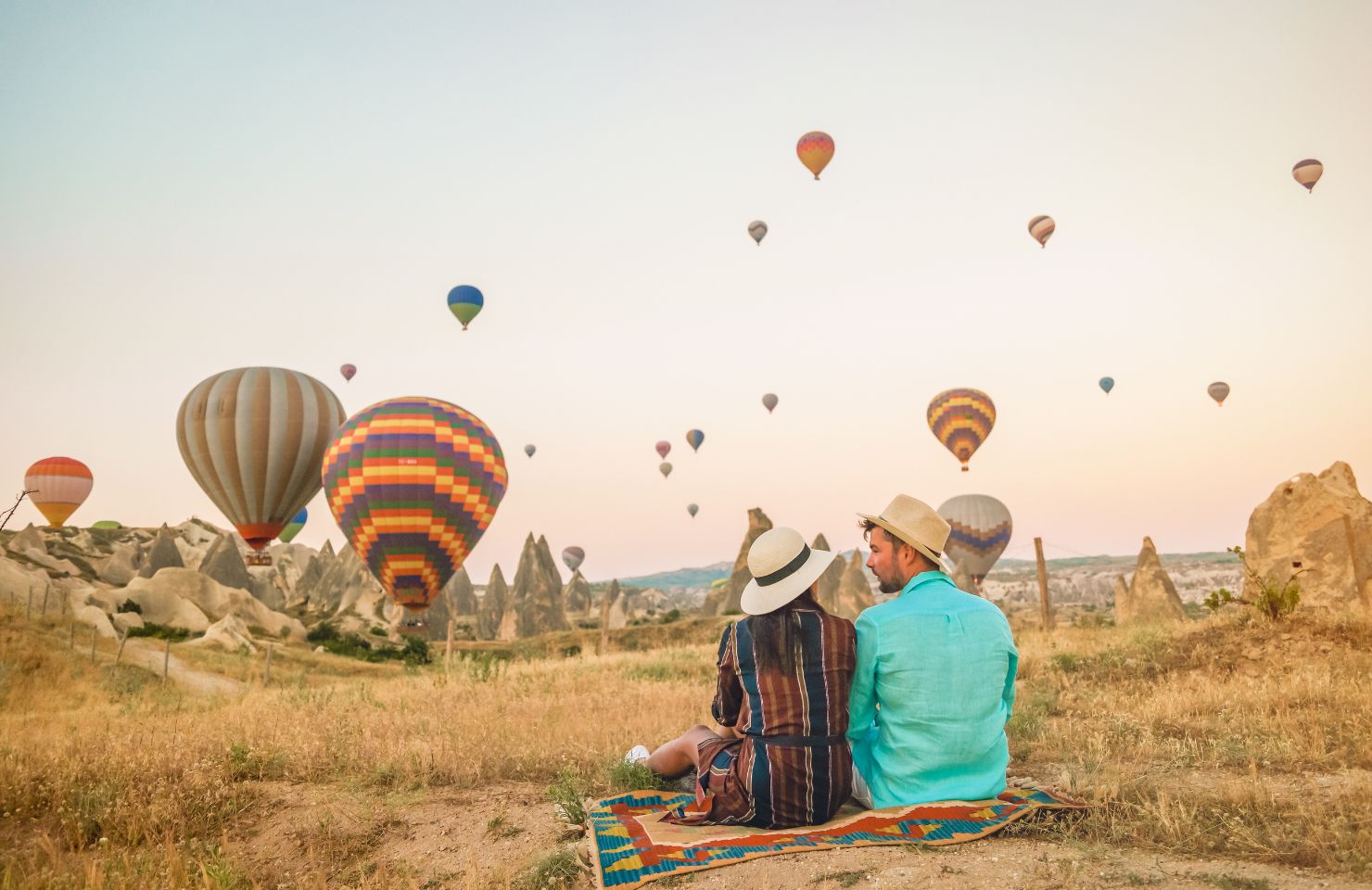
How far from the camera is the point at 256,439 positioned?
26.2 meters

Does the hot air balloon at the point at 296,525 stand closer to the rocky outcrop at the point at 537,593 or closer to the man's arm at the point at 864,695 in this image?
the rocky outcrop at the point at 537,593

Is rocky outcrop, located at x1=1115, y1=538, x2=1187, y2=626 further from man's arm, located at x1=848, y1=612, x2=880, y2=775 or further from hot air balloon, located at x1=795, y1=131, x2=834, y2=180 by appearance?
man's arm, located at x1=848, y1=612, x2=880, y2=775

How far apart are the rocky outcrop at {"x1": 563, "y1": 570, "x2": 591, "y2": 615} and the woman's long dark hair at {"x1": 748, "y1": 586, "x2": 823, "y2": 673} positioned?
88.0 m

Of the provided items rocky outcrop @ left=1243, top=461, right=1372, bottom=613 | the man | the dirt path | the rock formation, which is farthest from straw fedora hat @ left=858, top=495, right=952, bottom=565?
the rock formation

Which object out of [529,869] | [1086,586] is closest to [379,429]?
[529,869]

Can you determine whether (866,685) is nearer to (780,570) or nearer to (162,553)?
(780,570)

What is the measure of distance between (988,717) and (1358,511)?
1611 cm

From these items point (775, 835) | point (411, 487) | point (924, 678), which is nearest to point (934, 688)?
point (924, 678)

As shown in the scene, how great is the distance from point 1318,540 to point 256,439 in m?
26.5

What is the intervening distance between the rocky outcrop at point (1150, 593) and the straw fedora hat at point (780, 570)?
33182mm

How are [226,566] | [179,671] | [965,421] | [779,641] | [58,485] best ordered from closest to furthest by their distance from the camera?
[779,641]
[179,671]
[965,421]
[58,485]
[226,566]

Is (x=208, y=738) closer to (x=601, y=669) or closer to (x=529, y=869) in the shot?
(x=529, y=869)

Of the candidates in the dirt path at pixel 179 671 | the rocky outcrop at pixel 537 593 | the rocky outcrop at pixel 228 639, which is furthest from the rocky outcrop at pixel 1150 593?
the rocky outcrop at pixel 537 593

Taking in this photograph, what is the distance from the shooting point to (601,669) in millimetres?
16031
